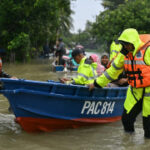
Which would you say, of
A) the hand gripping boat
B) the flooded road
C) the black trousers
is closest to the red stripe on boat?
the hand gripping boat

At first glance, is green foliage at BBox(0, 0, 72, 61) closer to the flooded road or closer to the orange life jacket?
the flooded road

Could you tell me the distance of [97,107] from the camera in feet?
22.1

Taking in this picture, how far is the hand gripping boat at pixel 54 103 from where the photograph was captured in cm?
577

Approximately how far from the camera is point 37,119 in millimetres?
6133

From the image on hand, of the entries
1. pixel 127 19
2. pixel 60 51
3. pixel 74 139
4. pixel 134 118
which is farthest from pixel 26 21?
pixel 134 118

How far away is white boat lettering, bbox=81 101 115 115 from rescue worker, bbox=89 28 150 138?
1229 mm

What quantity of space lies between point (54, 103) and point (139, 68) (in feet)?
6.11

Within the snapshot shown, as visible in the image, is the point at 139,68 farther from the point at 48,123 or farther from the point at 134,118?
the point at 48,123

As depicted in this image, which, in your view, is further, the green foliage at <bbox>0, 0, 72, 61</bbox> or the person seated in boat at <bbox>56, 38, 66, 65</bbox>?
the green foliage at <bbox>0, 0, 72, 61</bbox>

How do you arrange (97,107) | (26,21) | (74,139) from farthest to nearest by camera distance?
(26,21)
(97,107)
(74,139)

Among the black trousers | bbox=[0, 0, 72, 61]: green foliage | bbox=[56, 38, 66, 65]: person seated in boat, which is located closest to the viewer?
the black trousers

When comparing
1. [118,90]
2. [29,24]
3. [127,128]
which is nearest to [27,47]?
[29,24]

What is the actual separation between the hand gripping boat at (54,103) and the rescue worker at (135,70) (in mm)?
1160

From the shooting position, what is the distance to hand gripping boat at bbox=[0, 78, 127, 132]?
577 centimetres
